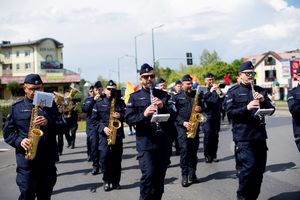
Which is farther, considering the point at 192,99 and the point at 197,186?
the point at 192,99

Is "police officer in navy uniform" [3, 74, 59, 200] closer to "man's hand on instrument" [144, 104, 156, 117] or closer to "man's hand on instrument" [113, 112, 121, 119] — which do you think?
"man's hand on instrument" [144, 104, 156, 117]

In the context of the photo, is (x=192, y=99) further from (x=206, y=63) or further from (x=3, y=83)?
(x=206, y=63)

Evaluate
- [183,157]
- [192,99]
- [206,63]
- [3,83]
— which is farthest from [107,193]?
[206,63]

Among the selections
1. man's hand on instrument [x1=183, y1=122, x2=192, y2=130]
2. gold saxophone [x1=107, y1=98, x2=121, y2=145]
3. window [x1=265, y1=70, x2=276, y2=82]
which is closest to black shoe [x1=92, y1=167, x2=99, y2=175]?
gold saxophone [x1=107, y1=98, x2=121, y2=145]

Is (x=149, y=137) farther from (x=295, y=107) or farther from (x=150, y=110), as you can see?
(x=295, y=107)

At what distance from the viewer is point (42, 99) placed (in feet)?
17.7

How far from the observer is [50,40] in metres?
80.7

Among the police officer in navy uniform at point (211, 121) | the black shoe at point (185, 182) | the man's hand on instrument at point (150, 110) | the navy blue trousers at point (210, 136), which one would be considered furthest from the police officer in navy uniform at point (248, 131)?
the navy blue trousers at point (210, 136)

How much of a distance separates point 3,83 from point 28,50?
14.0 m

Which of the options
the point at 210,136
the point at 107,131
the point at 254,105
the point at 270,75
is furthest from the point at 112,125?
the point at 270,75

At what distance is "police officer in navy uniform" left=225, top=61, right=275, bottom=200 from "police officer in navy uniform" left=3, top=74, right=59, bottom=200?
2864 millimetres

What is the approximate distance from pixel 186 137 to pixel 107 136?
170 centimetres

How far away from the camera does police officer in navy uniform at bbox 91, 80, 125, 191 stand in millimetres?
8172

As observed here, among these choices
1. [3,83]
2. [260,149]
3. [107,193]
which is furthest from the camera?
[3,83]
